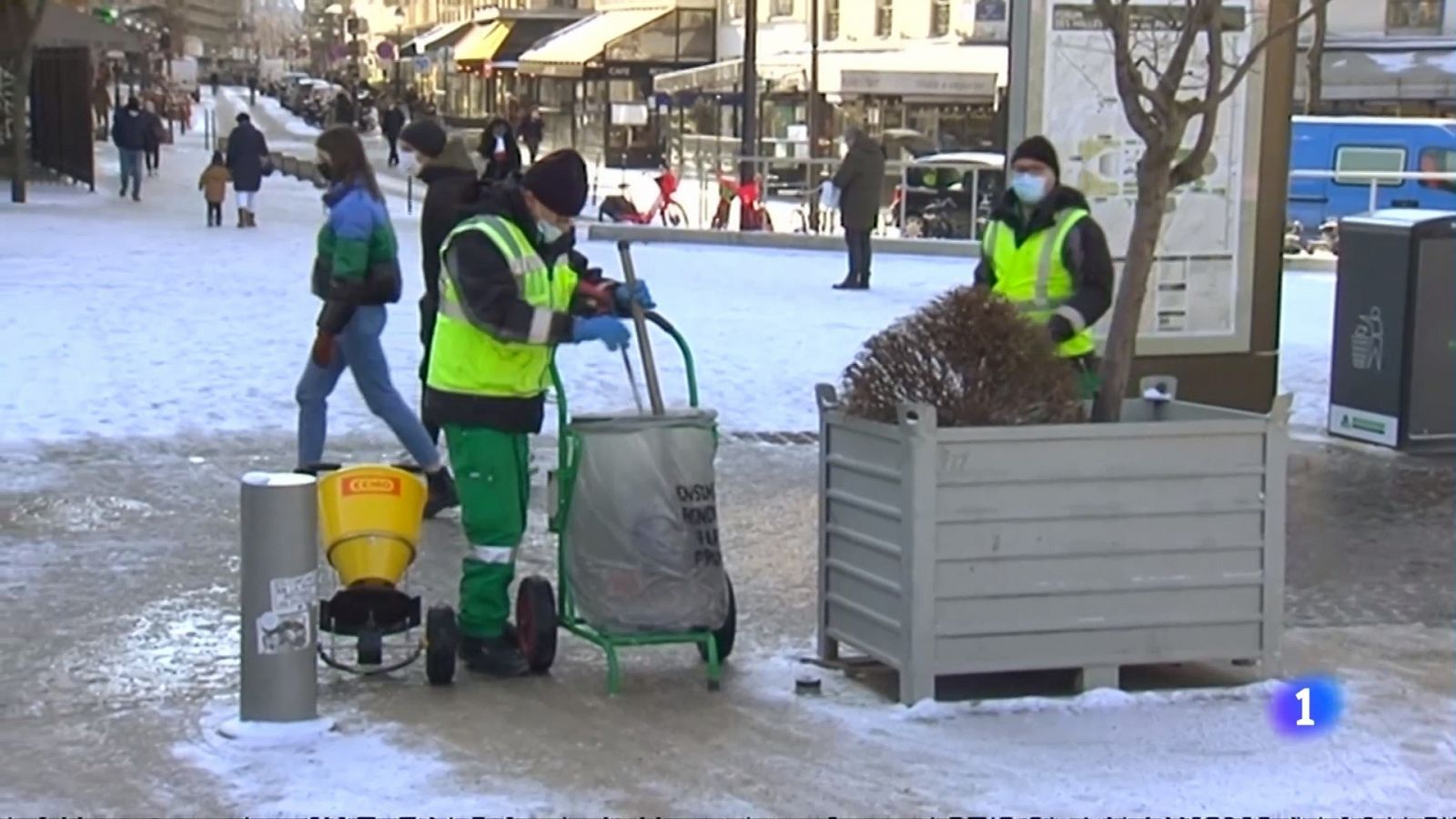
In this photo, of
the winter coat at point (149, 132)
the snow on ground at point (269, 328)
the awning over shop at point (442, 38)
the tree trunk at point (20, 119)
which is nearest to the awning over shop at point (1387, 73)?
the snow on ground at point (269, 328)

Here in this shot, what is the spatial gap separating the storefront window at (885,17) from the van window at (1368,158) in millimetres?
13829

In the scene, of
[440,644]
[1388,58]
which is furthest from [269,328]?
[1388,58]

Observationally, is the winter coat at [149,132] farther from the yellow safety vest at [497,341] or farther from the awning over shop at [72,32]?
the yellow safety vest at [497,341]

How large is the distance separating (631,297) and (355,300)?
2.47 metres

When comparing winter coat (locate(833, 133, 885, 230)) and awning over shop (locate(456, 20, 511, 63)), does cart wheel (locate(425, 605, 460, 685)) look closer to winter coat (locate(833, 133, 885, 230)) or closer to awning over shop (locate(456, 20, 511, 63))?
winter coat (locate(833, 133, 885, 230))

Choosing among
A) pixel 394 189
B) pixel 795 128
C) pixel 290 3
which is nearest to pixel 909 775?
pixel 394 189

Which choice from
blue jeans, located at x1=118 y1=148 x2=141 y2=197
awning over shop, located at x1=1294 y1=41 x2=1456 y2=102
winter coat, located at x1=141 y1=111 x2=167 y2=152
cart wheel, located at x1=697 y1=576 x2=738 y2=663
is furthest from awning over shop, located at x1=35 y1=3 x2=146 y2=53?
cart wheel, located at x1=697 y1=576 x2=738 y2=663

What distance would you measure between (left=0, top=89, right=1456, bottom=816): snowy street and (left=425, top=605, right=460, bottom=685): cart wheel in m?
0.08

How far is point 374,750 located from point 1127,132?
5.62m

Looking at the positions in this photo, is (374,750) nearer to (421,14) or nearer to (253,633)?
(253,633)

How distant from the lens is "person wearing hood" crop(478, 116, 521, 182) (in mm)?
8750

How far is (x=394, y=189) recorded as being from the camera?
1410 inches

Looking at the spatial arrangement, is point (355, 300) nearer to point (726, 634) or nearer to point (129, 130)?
point (726, 634)

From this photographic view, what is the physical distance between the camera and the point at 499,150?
10.5 m
